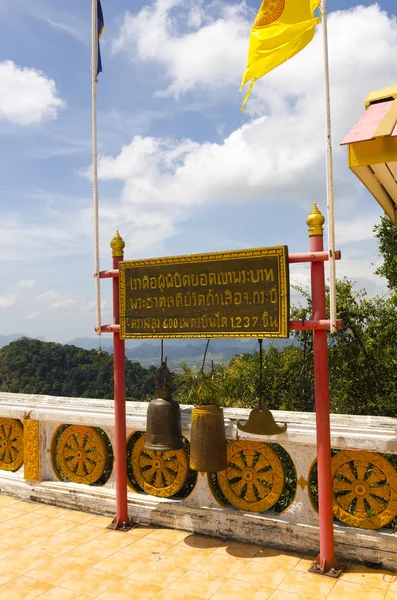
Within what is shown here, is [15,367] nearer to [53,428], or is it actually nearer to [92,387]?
[92,387]

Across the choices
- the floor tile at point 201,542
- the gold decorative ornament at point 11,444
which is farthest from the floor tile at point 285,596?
the gold decorative ornament at point 11,444

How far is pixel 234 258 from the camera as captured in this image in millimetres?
5324

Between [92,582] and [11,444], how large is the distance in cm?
328

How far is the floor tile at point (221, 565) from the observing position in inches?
199

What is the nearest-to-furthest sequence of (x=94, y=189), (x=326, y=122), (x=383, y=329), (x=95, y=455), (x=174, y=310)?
(x=326, y=122) < (x=174, y=310) < (x=94, y=189) < (x=95, y=455) < (x=383, y=329)

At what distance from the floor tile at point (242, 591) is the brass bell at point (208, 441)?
111 centimetres

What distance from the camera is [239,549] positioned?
5.55 metres

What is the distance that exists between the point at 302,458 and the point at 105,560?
2.29 meters

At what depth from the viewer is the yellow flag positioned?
202 inches

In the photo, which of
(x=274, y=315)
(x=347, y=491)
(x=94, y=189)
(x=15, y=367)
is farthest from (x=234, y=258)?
(x=15, y=367)

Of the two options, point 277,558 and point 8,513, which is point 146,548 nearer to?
point 277,558

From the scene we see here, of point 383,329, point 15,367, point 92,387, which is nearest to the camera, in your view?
point 383,329

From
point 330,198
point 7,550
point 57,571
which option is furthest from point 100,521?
point 330,198

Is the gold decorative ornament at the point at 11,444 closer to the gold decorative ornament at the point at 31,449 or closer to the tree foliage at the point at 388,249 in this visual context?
the gold decorative ornament at the point at 31,449
